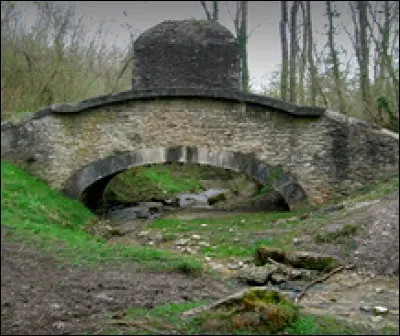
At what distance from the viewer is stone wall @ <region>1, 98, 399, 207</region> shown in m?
12.4

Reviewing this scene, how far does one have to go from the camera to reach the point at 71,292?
5.91m

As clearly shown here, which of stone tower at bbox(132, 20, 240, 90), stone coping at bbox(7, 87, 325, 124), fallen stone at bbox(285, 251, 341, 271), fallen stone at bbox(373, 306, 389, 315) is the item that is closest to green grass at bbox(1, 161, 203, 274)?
fallen stone at bbox(285, 251, 341, 271)

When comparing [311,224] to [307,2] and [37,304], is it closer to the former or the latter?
[37,304]

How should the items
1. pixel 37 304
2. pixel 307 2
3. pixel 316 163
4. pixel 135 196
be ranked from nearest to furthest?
pixel 37 304 < pixel 316 163 < pixel 135 196 < pixel 307 2

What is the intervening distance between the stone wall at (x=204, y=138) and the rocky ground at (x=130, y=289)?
12.5ft

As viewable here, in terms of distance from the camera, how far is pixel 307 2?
2062cm

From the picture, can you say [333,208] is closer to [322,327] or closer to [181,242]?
[181,242]

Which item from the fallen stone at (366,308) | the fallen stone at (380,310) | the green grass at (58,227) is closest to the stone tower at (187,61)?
the green grass at (58,227)

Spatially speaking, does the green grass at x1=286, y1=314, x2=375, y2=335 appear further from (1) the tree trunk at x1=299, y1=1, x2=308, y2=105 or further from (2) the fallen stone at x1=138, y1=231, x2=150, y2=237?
(1) the tree trunk at x1=299, y1=1, x2=308, y2=105

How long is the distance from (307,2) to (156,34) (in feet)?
26.0

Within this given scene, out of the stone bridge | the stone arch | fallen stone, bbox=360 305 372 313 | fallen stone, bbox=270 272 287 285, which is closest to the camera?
fallen stone, bbox=360 305 372 313

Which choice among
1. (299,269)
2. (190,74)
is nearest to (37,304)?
(299,269)

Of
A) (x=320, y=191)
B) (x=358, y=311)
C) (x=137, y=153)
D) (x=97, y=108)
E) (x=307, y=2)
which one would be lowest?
(x=358, y=311)

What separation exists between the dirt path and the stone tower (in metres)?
8.00
